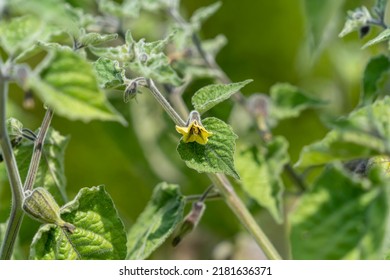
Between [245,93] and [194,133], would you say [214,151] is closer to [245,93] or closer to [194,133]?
[194,133]

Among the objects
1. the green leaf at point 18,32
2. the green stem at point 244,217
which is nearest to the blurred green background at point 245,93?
the green stem at point 244,217

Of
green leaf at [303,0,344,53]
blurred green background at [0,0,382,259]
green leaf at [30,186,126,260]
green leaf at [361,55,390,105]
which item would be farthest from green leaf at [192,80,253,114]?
blurred green background at [0,0,382,259]

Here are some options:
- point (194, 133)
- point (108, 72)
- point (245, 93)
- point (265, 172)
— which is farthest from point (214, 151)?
point (245, 93)

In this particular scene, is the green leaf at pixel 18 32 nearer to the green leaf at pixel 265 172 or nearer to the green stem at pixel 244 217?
the green stem at pixel 244 217

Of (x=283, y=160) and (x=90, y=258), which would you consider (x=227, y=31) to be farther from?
(x=90, y=258)

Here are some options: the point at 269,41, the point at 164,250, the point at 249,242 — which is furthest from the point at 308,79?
the point at 164,250

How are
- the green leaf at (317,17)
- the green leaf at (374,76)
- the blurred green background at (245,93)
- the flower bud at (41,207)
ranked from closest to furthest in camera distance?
1. the flower bud at (41,207)
2. the green leaf at (374,76)
3. the green leaf at (317,17)
4. the blurred green background at (245,93)
